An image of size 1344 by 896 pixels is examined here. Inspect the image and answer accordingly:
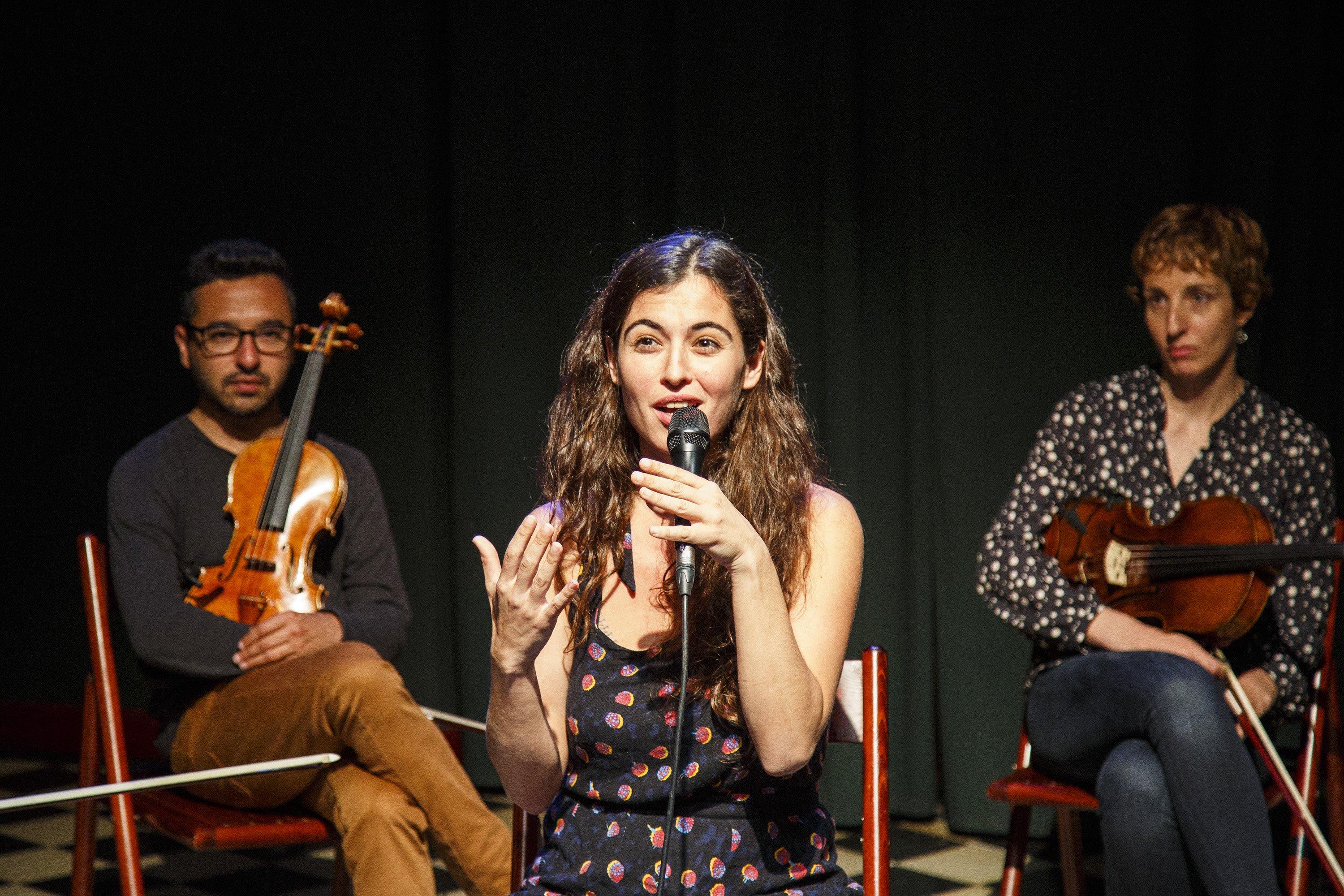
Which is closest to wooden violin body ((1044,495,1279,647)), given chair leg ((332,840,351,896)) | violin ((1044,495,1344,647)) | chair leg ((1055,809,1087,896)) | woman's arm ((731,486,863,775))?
violin ((1044,495,1344,647))

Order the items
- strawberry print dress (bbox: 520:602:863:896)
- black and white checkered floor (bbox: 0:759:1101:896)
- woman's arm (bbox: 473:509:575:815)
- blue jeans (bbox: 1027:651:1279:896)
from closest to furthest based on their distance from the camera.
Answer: woman's arm (bbox: 473:509:575:815) → strawberry print dress (bbox: 520:602:863:896) → blue jeans (bbox: 1027:651:1279:896) → black and white checkered floor (bbox: 0:759:1101:896)

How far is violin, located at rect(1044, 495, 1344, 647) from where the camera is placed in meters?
2.41

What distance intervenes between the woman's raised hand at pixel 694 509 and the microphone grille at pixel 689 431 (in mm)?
45

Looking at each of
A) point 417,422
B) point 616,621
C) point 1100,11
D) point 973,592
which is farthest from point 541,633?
point 417,422

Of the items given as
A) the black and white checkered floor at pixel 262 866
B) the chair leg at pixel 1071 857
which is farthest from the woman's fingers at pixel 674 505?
the black and white checkered floor at pixel 262 866

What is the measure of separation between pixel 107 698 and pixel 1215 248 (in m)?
2.26

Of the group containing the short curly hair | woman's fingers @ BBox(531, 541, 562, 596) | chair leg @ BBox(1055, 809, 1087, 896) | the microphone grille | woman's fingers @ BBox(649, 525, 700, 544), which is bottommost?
Result: chair leg @ BBox(1055, 809, 1087, 896)

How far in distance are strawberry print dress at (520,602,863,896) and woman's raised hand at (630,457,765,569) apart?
0.31m

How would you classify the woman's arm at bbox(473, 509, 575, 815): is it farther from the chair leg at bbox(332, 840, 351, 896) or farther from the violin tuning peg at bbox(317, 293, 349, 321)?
the violin tuning peg at bbox(317, 293, 349, 321)

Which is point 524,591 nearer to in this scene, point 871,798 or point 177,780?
point 871,798

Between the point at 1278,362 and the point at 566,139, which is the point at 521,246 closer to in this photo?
the point at 566,139

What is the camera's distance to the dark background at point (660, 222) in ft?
10.9

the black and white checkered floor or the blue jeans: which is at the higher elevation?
the blue jeans

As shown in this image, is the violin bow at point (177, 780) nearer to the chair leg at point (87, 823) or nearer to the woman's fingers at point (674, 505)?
the woman's fingers at point (674, 505)
